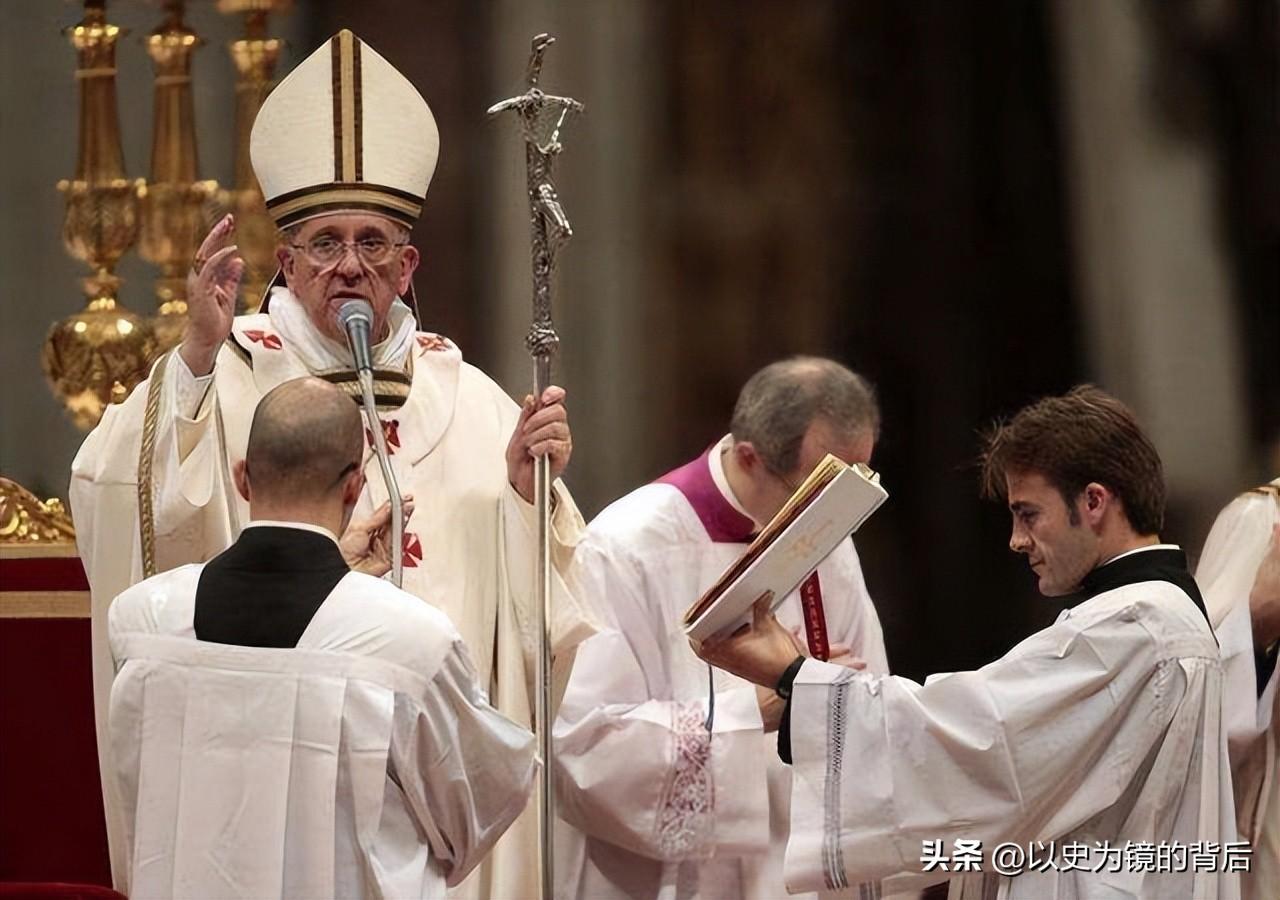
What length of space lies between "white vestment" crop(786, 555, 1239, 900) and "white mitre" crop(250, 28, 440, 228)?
1.68m

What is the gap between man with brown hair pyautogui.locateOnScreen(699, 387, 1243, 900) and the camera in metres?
4.68

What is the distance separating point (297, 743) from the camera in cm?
417

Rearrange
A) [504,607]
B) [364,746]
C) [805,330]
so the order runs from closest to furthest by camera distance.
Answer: [364,746], [504,607], [805,330]

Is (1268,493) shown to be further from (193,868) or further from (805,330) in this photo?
(193,868)

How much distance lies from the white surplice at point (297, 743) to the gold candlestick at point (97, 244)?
287 cm

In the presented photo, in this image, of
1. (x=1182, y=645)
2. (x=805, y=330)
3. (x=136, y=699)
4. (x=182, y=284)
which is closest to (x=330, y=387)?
(x=136, y=699)

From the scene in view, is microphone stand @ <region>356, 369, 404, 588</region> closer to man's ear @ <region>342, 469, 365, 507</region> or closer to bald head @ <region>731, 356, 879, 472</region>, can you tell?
man's ear @ <region>342, 469, 365, 507</region>

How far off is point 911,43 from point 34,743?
11.9 feet

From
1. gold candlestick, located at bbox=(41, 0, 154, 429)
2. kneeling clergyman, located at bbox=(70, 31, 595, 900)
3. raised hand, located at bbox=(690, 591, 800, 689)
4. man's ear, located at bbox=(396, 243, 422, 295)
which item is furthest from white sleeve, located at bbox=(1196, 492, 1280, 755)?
gold candlestick, located at bbox=(41, 0, 154, 429)

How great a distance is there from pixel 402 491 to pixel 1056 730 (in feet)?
5.75

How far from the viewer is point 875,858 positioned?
15.8 feet

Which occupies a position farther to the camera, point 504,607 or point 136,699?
point 504,607

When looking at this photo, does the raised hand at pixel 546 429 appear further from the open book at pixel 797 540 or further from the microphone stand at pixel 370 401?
the open book at pixel 797 540

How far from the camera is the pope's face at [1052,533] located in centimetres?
483
